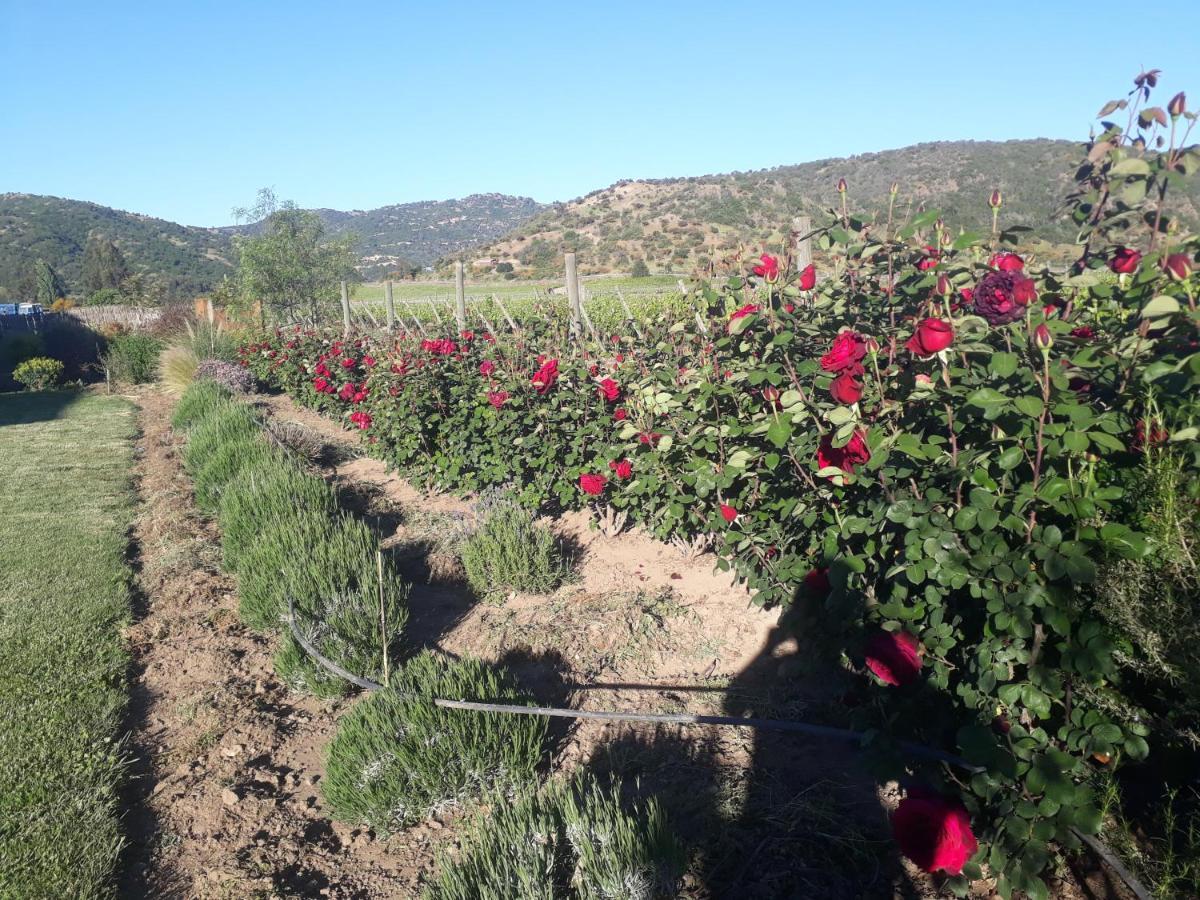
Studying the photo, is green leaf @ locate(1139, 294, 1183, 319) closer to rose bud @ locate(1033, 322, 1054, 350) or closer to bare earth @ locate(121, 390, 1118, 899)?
rose bud @ locate(1033, 322, 1054, 350)

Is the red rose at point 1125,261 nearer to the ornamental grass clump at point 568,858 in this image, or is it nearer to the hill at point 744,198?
the ornamental grass clump at point 568,858

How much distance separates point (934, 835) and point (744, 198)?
3867 centimetres

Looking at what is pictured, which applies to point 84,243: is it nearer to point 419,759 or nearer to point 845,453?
point 419,759

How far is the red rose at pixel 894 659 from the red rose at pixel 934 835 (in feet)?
0.81

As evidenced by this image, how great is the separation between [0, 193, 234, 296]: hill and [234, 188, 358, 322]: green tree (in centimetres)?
3479

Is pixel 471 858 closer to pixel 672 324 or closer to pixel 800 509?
pixel 800 509

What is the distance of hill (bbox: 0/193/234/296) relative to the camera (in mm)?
58750

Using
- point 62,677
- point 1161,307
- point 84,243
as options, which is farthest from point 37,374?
point 84,243

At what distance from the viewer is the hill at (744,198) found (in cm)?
2625

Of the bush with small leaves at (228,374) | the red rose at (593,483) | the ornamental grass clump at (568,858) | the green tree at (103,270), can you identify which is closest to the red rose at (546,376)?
the red rose at (593,483)

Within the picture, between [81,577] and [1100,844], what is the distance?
528cm

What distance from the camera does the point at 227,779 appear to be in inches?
106

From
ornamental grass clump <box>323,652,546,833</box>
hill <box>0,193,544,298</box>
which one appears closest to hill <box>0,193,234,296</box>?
hill <box>0,193,544,298</box>

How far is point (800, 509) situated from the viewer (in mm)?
2408
